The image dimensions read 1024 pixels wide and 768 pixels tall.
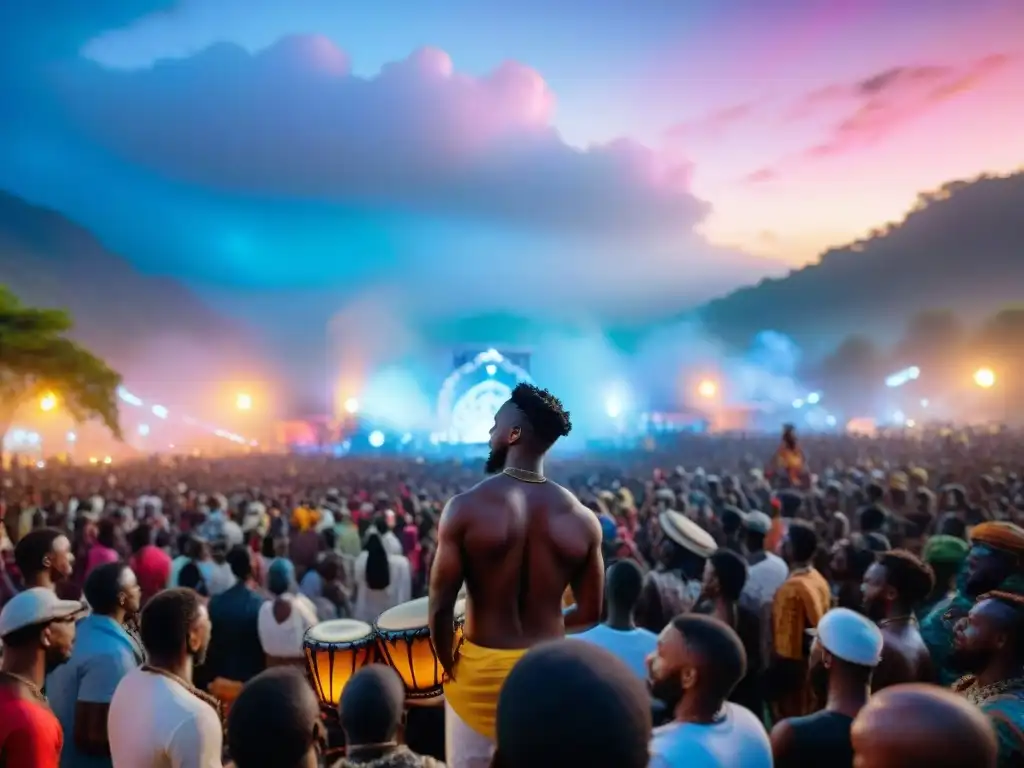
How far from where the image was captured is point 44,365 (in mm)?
19938

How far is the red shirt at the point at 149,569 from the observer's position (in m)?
6.93

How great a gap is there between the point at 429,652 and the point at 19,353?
785 inches

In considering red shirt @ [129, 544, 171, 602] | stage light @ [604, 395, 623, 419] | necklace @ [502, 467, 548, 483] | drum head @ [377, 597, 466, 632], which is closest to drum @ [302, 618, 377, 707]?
drum head @ [377, 597, 466, 632]

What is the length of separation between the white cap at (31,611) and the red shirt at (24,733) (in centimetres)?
48

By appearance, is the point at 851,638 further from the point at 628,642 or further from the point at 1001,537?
the point at 1001,537

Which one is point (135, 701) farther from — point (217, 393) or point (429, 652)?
point (217, 393)

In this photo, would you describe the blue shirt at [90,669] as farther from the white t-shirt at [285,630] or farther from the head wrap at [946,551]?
the head wrap at [946,551]

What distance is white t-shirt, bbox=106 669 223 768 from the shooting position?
2725 millimetres

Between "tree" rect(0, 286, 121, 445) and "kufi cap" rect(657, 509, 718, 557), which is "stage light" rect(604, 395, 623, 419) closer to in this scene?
"tree" rect(0, 286, 121, 445)

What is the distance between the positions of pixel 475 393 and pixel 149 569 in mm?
43766

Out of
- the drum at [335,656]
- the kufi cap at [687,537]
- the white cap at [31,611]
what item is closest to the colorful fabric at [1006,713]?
the kufi cap at [687,537]

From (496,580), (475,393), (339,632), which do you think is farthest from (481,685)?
(475,393)

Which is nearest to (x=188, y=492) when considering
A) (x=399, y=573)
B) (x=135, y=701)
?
(x=399, y=573)

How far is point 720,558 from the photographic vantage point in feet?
15.9
